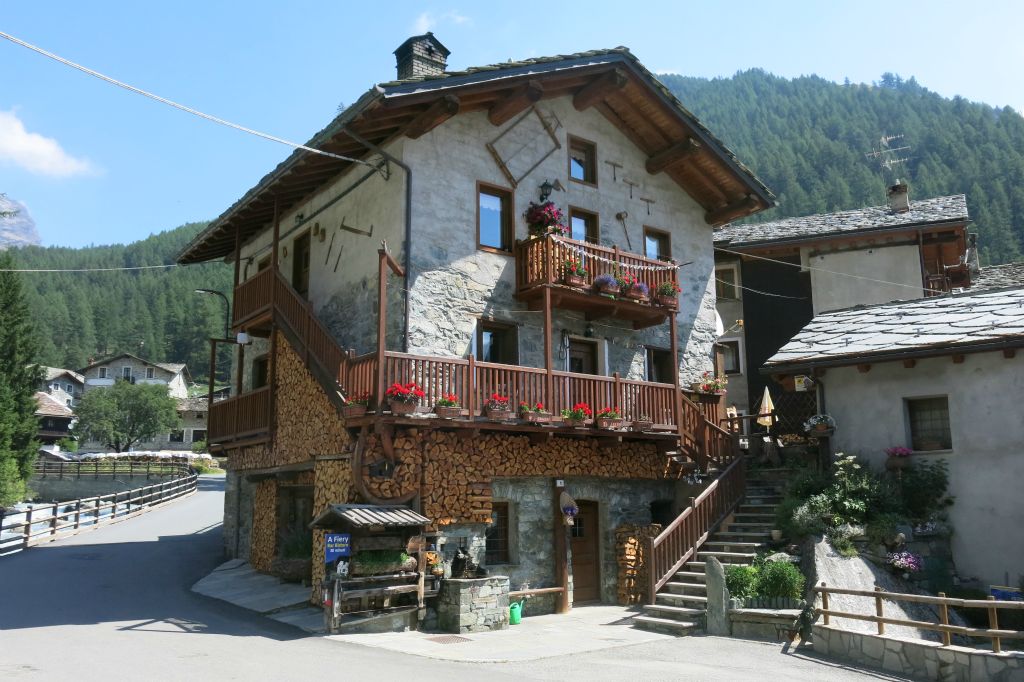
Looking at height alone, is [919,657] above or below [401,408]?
below

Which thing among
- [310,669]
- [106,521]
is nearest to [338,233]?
[310,669]

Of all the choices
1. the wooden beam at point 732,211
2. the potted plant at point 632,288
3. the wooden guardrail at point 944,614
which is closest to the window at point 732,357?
the wooden beam at point 732,211

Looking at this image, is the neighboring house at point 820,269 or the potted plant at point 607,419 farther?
the neighboring house at point 820,269

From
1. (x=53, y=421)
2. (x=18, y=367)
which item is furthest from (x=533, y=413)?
(x=53, y=421)

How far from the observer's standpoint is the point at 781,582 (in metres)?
14.4

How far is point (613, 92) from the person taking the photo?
2070 cm

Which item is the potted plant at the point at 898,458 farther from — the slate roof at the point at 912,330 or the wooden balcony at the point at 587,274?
the wooden balcony at the point at 587,274

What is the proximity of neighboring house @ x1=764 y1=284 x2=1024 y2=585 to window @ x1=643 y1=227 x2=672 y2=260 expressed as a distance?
4330 millimetres

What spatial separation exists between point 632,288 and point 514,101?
16.0ft

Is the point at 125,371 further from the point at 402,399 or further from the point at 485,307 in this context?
the point at 402,399

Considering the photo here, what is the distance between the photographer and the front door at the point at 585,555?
59.8 feet

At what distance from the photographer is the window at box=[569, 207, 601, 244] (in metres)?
20.4

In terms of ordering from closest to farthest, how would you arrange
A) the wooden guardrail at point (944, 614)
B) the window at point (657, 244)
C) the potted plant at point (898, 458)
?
1. the wooden guardrail at point (944, 614)
2. the potted plant at point (898, 458)
3. the window at point (657, 244)

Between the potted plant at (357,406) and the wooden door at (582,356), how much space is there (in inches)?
243
